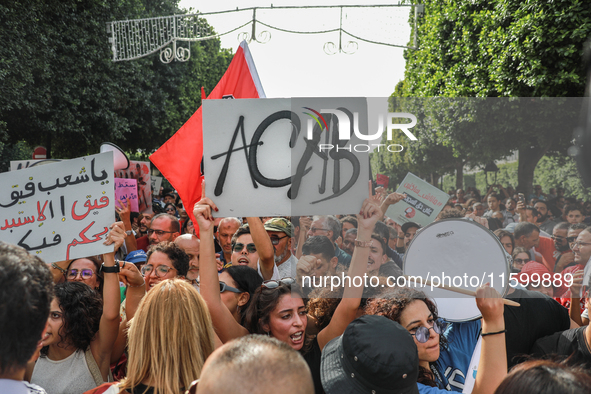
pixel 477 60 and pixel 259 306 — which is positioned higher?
pixel 477 60

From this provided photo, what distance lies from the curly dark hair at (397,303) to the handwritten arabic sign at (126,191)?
18.5 feet

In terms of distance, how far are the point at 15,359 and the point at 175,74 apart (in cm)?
2095

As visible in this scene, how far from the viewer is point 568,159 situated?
9.11ft

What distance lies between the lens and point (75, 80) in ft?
46.4

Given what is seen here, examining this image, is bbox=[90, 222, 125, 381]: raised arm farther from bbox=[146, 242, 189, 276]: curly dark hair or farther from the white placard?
the white placard

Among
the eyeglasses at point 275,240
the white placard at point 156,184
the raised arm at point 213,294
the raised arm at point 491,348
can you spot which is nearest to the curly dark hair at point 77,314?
the raised arm at point 213,294

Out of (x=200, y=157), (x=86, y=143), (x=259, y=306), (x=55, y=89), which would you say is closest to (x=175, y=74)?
(x=86, y=143)

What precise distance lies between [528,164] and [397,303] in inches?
44.5

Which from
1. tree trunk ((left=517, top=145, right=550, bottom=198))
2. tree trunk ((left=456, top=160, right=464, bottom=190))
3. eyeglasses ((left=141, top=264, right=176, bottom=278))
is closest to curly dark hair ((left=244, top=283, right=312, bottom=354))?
eyeglasses ((left=141, top=264, right=176, bottom=278))

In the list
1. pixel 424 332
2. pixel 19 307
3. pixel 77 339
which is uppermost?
pixel 19 307

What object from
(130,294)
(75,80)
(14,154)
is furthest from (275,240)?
(14,154)

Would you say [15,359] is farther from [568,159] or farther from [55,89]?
[55,89]

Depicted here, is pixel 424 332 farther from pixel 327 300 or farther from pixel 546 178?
pixel 546 178

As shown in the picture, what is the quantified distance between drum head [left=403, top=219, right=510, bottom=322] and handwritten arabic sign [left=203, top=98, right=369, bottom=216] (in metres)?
0.65
